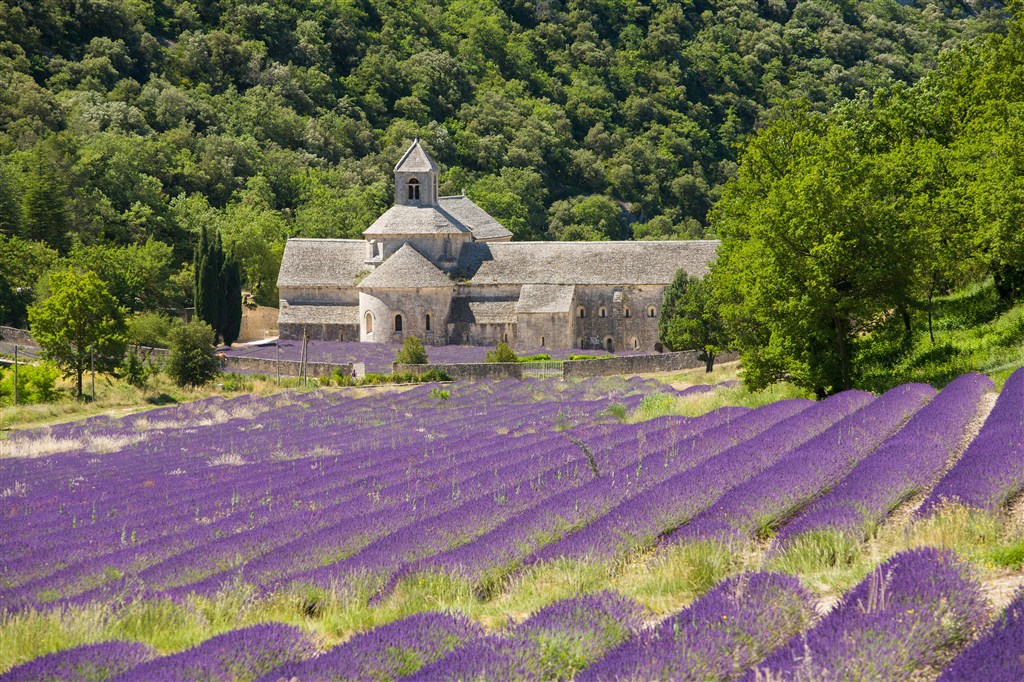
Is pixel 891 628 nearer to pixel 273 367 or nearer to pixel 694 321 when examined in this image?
pixel 694 321

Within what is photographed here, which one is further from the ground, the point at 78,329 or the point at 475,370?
the point at 78,329

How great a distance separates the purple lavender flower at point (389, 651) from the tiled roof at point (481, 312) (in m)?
62.7

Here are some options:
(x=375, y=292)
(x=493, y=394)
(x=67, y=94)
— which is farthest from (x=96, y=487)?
(x=67, y=94)

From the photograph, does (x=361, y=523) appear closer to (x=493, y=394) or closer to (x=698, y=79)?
(x=493, y=394)

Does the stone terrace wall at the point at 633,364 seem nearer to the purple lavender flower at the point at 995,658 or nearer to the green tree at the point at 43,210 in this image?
the green tree at the point at 43,210

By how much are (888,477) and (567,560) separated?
155 inches

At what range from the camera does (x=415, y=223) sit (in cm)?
7494

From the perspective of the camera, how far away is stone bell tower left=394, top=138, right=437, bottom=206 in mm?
76875

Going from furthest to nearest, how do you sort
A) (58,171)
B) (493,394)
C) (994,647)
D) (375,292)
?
(58,171)
(375,292)
(493,394)
(994,647)

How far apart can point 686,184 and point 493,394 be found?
335ft

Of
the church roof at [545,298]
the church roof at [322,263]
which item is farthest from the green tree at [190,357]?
the church roof at [545,298]

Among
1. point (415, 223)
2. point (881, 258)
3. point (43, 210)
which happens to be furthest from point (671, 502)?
point (43, 210)

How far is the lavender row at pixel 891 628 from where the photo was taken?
6051 millimetres

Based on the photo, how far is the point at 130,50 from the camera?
413ft
